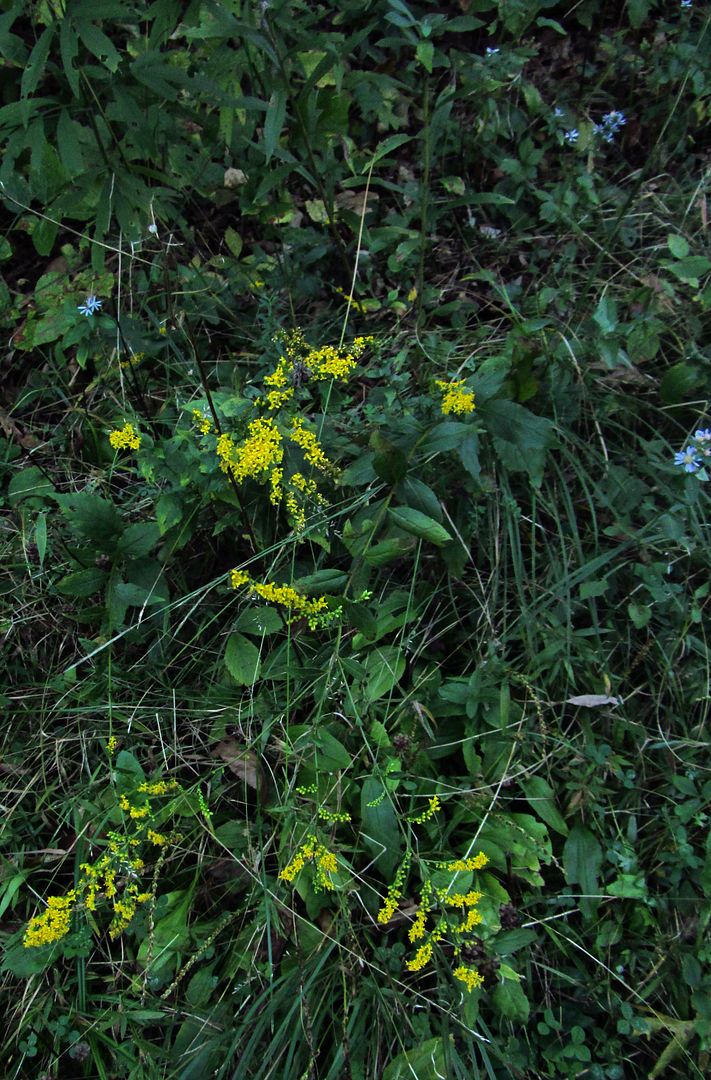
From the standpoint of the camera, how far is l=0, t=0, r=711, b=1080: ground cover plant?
1.85 metres

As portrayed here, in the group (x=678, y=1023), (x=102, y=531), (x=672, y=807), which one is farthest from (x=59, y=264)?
(x=678, y=1023)

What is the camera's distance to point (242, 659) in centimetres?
210

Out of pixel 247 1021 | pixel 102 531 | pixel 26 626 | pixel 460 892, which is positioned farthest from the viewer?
pixel 26 626

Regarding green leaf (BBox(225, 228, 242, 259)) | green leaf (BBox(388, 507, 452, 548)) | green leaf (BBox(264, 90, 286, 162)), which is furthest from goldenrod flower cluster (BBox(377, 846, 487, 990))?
green leaf (BBox(225, 228, 242, 259))

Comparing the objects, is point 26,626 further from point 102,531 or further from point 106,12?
point 106,12

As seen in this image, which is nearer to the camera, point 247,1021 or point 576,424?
point 247,1021

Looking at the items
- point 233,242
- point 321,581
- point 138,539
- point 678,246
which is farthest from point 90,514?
point 678,246

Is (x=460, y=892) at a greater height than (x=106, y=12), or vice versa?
(x=106, y=12)

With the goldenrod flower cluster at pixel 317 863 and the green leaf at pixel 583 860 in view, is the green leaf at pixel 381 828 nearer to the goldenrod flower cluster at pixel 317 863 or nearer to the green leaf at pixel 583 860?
the goldenrod flower cluster at pixel 317 863

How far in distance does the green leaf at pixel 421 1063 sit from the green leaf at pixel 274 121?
2185mm

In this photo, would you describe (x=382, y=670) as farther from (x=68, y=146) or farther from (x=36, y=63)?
(x=36, y=63)

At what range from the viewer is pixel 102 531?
85.7 inches

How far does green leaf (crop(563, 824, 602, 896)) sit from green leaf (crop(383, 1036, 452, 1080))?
1.58ft

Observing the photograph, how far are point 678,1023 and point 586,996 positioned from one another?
0.67 ft
